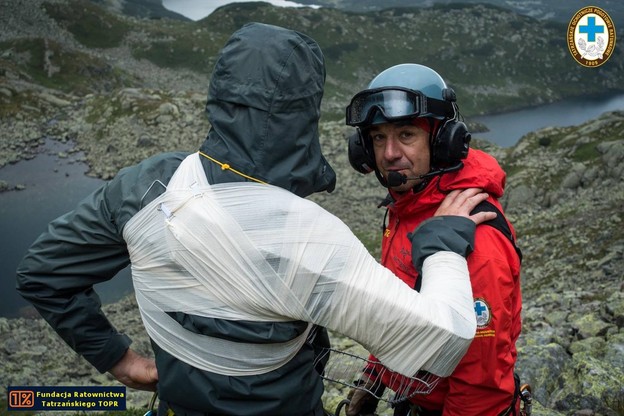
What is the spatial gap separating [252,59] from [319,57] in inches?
16.5

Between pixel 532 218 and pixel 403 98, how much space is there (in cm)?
2406

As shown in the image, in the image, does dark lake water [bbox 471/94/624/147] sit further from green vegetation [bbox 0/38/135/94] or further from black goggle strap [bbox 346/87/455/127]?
black goggle strap [bbox 346/87/455/127]

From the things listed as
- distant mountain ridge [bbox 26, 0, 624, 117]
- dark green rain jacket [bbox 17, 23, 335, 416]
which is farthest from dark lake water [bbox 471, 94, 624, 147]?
dark green rain jacket [bbox 17, 23, 335, 416]

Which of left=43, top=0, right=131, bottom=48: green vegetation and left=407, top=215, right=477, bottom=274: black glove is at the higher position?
left=43, top=0, right=131, bottom=48: green vegetation

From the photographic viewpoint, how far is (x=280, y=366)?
2.96 m

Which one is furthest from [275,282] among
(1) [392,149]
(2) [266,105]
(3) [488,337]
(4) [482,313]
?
(1) [392,149]

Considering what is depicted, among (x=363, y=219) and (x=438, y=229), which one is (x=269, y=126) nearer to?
(x=438, y=229)

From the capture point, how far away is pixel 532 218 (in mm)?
25734

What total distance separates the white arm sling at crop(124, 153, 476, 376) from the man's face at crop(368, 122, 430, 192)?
1379mm

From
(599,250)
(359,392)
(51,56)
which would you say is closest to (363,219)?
(599,250)

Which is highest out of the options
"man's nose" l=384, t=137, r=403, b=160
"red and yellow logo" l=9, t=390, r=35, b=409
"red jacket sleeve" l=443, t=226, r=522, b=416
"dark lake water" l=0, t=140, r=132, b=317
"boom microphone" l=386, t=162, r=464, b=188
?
"man's nose" l=384, t=137, r=403, b=160

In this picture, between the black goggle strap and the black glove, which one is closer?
the black glove

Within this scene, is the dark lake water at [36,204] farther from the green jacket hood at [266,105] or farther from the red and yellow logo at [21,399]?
the green jacket hood at [266,105]

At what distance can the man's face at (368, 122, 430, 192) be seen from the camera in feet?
13.4
